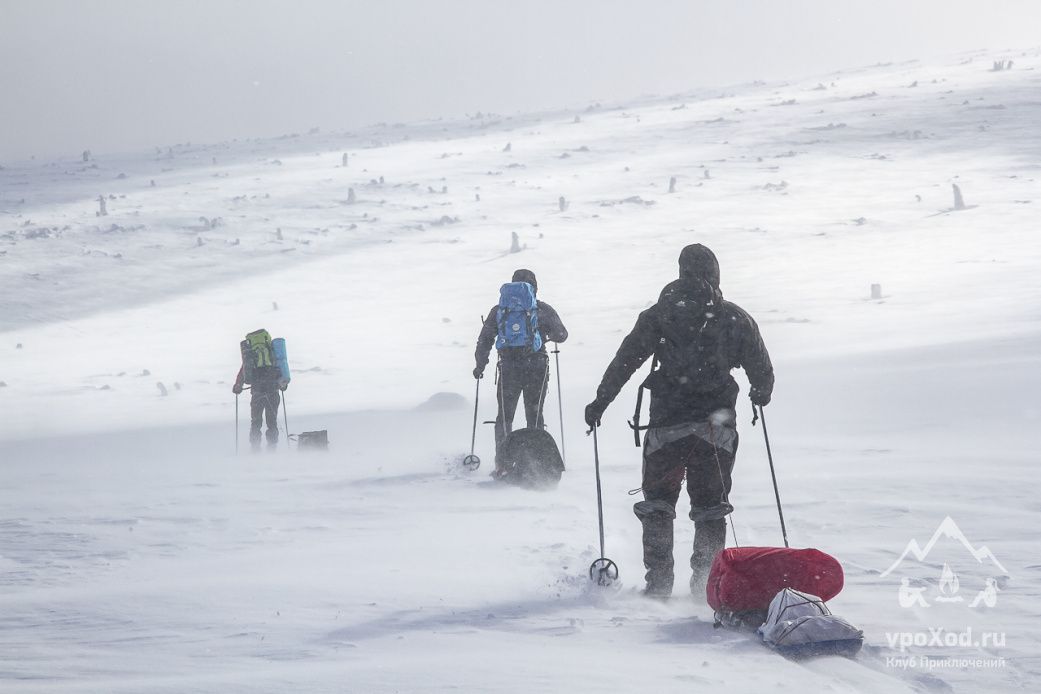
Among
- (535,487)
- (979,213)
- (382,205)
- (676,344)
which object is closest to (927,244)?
(979,213)

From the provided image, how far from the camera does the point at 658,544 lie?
5.64 metres

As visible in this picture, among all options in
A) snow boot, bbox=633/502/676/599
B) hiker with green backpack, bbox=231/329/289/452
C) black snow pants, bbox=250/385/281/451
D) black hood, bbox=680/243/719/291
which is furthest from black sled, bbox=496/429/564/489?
black snow pants, bbox=250/385/281/451

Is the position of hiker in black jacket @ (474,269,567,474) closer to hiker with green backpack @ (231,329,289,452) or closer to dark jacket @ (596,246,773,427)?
dark jacket @ (596,246,773,427)

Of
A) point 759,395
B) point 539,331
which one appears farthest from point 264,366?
point 759,395

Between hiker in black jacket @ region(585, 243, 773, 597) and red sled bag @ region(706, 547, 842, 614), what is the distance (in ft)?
2.23

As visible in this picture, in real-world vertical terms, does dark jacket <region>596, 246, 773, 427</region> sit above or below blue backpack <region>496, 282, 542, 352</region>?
below

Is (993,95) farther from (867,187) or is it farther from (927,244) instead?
(927,244)

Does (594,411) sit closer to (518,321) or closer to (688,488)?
(688,488)

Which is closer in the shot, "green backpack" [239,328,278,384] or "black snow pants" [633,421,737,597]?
"black snow pants" [633,421,737,597]

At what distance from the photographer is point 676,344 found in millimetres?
5539

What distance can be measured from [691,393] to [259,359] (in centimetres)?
962

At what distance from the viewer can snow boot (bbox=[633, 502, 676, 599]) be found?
18.4 ft

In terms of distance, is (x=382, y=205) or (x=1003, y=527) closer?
(x=1003, y=527)

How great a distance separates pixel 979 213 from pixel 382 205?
25.5m
